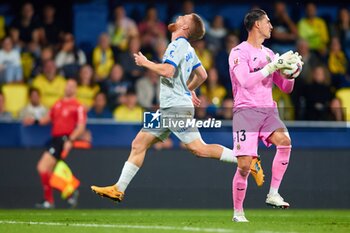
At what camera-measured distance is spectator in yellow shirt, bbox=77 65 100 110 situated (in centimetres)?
1686

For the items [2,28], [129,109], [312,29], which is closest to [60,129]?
[129,109]

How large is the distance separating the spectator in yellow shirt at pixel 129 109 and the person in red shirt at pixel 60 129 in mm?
912

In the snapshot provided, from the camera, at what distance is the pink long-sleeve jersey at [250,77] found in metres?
9.76

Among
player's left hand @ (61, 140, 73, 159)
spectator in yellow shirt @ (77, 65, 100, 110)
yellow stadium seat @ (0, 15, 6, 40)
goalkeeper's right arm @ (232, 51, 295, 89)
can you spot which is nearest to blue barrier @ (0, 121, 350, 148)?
player's left hand @ (61, 140, 73, 159)

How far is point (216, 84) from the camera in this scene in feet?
56.4

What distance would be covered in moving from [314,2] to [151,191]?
Result: 626 cm

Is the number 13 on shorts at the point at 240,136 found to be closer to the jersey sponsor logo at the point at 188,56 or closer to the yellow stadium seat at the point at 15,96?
the jersey sponsor logo at the point at 188,56

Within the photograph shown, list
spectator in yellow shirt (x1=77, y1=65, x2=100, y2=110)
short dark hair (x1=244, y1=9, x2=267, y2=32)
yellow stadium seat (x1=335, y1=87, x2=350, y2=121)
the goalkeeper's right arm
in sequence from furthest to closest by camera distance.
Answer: yellow stadium seat (x1=335, y1=87, x2=350, y2=121)
spectator in yellow shirt (x1=77, y1=65, x2=100, y2=110)
short dark hair (x1=244, y1=9, x2=267, y2=32)
the goalkeeper's right arm

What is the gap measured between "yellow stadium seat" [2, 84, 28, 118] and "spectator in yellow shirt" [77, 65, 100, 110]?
100cm

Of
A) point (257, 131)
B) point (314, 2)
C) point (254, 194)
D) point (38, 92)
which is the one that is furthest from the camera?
point (314, 2)

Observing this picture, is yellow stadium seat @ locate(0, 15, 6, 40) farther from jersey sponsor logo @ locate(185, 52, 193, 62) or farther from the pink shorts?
the pink shorts

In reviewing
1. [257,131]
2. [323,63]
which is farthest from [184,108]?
[323,63]

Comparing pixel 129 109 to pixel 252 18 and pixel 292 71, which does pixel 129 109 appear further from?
pixel 292 71

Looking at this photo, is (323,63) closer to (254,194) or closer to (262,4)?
(262,4)
